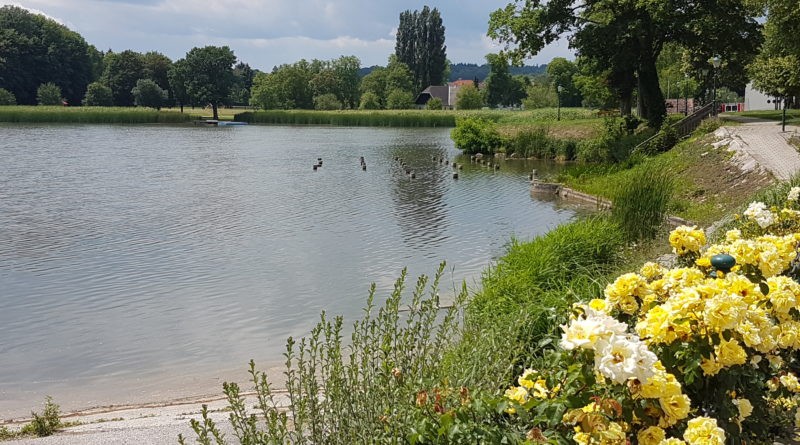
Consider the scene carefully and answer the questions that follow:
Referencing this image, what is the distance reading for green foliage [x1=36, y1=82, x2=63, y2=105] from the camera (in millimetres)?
96494

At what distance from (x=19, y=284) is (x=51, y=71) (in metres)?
107

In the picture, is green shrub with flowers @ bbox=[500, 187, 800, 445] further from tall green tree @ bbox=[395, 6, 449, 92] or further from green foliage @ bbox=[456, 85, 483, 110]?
tall green tree @ bbox=[395, 6, 449, 92]

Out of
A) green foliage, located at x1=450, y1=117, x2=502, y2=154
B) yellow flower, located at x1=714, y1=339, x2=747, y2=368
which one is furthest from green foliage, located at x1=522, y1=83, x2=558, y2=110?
yellow flower, located at x1=714, y1=339, x2=747, y2=368

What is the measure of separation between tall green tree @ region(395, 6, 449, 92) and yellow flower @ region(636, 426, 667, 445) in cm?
12434

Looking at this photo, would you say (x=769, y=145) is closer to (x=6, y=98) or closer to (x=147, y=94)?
(x=6, y=98)

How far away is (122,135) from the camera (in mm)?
58688

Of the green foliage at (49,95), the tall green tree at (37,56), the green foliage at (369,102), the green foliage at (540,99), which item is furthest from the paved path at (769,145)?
the tall green tree at (37,56)

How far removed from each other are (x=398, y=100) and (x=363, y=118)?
27567 millimetres

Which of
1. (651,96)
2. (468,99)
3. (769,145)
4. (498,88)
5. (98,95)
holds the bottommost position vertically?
(769,145)

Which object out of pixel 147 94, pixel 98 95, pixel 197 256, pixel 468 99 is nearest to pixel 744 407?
pixel 197 256

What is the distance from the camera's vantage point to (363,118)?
260 feet

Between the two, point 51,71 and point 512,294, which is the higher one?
point 51,71

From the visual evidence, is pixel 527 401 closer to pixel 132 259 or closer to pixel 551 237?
pixel 551 237

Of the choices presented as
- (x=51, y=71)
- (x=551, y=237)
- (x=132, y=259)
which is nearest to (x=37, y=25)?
(x=51, y=71)
